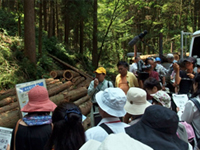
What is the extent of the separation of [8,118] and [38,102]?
10.8 feet

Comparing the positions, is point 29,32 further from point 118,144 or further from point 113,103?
point 118,144

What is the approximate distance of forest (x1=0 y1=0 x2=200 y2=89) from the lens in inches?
426

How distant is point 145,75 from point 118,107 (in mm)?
3376

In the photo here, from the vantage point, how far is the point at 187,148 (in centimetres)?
192

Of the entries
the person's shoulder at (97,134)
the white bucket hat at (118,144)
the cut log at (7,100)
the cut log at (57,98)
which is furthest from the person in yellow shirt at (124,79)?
the white bucket hat at (118,144)

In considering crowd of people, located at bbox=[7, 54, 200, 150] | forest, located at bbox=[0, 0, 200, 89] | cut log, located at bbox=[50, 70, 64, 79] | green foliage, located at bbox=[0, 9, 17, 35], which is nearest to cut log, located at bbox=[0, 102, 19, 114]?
forest, located at bbox=[0, 0, 200, 89]

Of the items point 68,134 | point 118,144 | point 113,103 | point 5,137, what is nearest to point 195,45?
point 113,103

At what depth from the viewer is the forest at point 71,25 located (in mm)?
10812

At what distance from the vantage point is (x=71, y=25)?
2281 cm

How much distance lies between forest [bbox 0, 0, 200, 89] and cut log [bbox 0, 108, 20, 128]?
12.0 ft

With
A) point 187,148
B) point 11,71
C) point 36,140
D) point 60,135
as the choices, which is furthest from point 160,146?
point 11,71

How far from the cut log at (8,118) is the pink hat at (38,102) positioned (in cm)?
311

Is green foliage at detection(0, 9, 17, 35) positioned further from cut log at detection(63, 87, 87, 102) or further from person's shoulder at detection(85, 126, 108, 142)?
person's shoulder at detection(85, 126, 108, 142)

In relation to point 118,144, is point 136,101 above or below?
below
